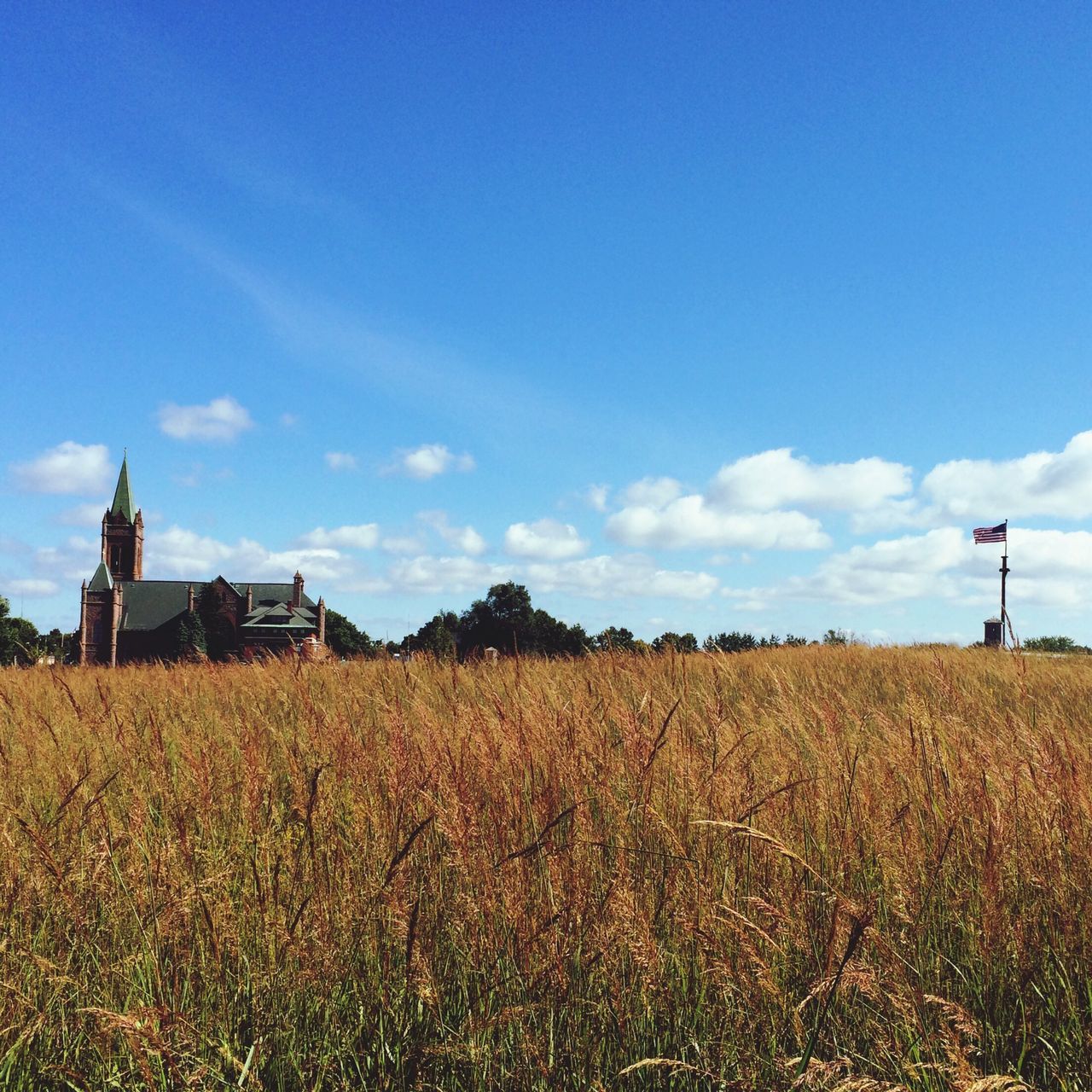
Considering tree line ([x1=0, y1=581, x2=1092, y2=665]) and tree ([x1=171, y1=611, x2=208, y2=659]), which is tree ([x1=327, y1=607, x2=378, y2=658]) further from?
tree ([x1=171, y1=611, x2=208, y2=659])

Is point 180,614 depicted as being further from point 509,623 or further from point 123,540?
point 509,623

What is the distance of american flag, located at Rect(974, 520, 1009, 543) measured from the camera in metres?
23.1

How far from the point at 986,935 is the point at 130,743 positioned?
463 centimetres

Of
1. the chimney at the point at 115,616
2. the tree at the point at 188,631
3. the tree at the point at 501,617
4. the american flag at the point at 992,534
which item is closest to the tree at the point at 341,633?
the tree at the point at 188,631

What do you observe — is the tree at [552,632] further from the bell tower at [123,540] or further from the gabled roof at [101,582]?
the bell tower at [123,540]

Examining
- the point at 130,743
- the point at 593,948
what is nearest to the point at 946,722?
the point at 593,948

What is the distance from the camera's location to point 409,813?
3.01 metres

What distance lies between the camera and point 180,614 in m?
75.8

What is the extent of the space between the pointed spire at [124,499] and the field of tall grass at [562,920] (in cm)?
9235

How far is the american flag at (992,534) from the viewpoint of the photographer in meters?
23.1

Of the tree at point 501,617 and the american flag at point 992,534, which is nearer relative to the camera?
the american flag at point 992,534

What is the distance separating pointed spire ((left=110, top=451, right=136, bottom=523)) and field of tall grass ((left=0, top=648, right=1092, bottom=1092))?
92353mm

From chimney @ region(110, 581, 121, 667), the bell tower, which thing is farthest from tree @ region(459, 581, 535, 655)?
the bell tower

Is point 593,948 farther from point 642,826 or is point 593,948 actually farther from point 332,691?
point 332,691
